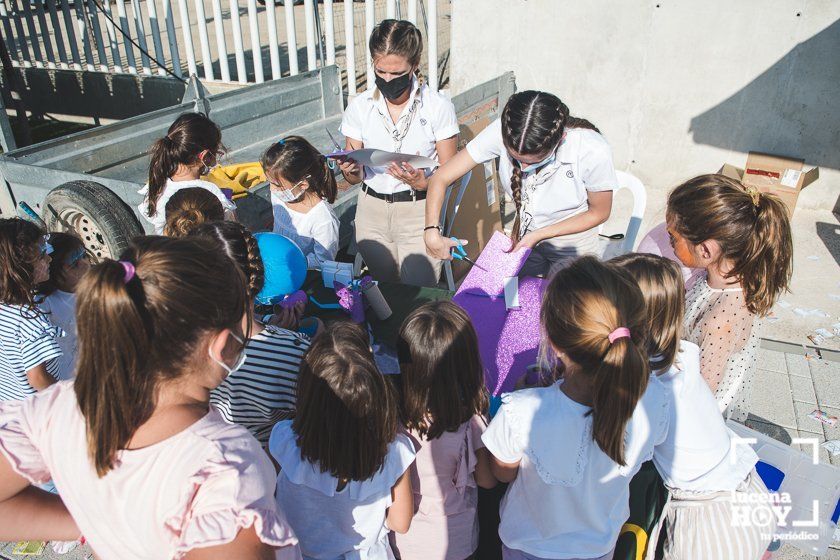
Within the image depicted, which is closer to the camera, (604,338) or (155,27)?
(604,338)

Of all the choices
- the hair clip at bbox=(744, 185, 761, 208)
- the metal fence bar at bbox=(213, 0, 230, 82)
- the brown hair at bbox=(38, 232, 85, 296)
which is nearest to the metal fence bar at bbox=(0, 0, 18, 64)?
the metal fence bar at bbox=(213, 0, 230, 82)

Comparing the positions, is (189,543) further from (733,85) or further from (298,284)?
(733,85)

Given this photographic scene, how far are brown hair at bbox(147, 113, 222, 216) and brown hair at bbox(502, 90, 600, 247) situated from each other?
152cm

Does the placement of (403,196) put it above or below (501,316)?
above

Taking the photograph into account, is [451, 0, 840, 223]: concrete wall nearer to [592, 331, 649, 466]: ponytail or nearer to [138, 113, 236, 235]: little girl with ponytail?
[138, 113, 236, 235]: little girl with ponytail

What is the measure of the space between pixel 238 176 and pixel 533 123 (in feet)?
7.85

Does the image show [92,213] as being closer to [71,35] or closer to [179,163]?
[179,163]

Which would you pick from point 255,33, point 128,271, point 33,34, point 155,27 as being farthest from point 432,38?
point 33,34

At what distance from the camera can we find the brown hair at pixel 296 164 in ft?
9.24

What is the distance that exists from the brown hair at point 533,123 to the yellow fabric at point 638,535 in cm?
144

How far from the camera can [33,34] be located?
8141 mm

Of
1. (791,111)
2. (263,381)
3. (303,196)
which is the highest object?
(303,196)

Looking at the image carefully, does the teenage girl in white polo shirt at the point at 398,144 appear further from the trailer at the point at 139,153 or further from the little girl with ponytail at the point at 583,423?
the little girl with ponytail at the point at 583,423

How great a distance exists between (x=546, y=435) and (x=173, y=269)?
1.00m
